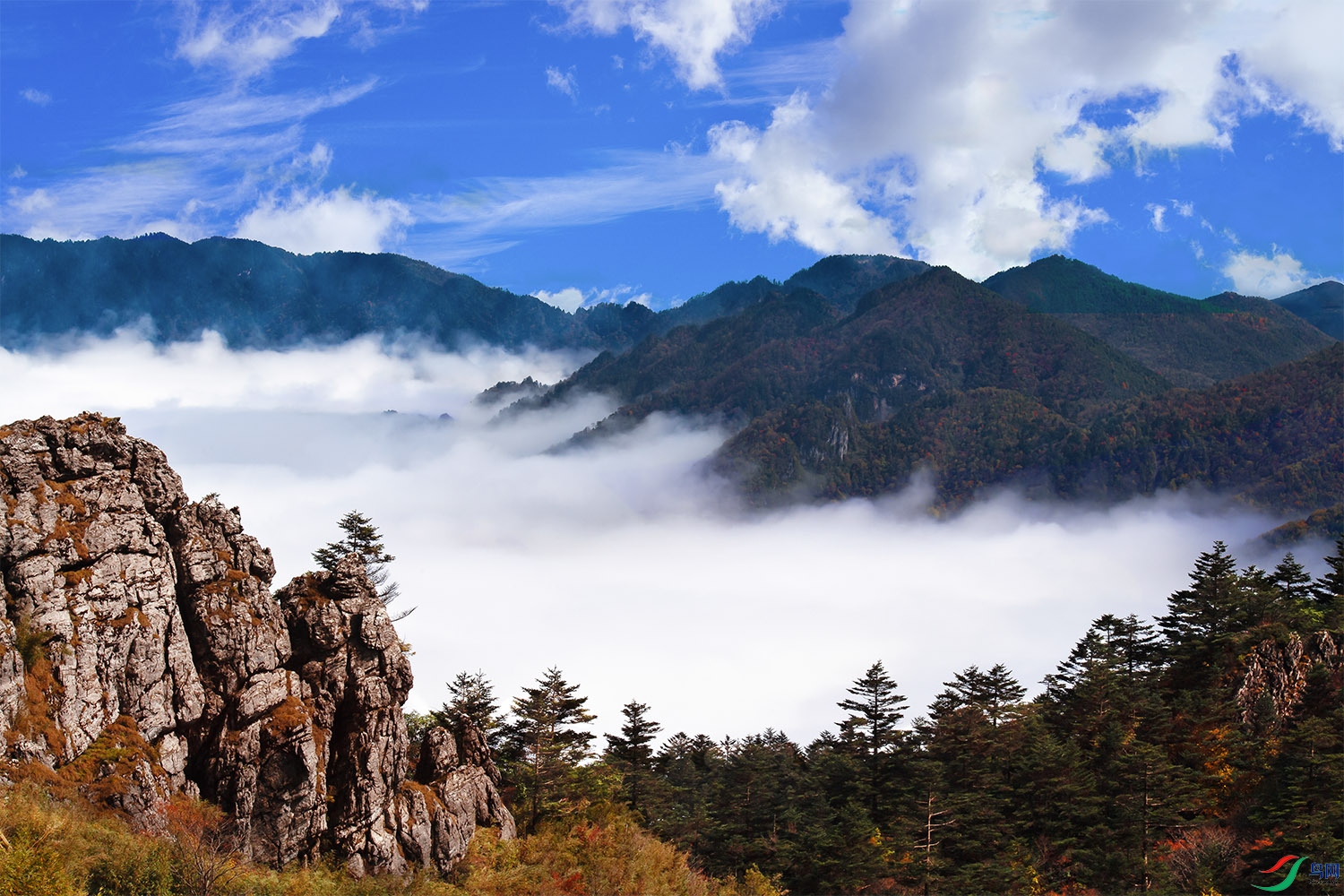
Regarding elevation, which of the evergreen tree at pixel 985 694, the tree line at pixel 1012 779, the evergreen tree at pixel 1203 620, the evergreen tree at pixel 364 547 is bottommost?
the tree line at pixel 1012 779

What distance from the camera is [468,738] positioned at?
2117 inches

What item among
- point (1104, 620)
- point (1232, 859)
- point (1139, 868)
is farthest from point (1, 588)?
point (1104, 620)

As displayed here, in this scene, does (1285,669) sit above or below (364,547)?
below

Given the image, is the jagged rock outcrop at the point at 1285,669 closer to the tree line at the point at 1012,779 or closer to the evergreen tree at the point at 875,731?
the tree line at the point at 1012,779

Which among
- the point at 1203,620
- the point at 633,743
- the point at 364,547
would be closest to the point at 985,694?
the point at 1203,620

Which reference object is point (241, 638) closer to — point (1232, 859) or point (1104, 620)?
point (1232, 859)

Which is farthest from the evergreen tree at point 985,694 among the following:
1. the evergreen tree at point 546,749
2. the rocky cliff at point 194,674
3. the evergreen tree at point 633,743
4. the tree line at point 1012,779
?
the rocky cliff at point 194,674

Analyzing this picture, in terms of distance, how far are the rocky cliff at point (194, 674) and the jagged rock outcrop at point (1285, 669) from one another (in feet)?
186

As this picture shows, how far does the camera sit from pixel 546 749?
57.2 metres

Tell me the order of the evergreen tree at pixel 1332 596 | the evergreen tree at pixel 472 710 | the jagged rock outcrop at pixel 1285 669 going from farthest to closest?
the evergreen tree at pixel 1332 596 → the jagged rock outcrop at pixel 1285 669 → the evergreen tree at pixel 472 710

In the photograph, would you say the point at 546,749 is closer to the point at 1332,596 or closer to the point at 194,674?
the point at 194,674

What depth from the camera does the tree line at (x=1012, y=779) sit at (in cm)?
5853

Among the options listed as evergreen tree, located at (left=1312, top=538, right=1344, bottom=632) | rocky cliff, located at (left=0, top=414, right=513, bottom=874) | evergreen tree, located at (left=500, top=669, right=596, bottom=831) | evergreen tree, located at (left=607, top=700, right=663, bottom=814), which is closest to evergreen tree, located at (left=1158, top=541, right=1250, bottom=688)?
evergreen tree, located at (left=1312, top=538, right=1344, bottom=632)

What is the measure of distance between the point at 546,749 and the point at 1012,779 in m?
33.1
